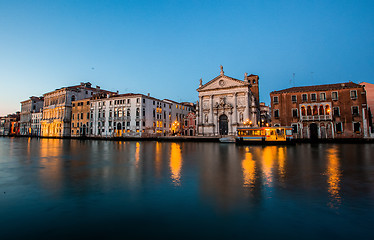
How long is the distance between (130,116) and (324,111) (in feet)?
138

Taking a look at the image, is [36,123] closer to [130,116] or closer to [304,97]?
[130,116]

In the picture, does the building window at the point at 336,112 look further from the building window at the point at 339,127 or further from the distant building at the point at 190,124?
the distant building at the point at 190,124

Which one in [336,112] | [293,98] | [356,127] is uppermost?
[293,98]

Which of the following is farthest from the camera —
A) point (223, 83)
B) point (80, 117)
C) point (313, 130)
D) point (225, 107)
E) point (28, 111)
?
point (28, 111)

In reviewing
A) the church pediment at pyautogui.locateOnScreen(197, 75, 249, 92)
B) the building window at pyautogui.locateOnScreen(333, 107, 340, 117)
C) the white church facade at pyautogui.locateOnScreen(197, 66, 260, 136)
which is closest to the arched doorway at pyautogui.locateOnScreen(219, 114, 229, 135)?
the white church facade at pyautogui.locateOnScreen(197, 66, 260, 136)

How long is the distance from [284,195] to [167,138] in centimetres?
4111

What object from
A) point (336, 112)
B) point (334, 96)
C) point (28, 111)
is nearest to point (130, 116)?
point (334, 96)

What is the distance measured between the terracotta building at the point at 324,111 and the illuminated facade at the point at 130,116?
90.6 feet

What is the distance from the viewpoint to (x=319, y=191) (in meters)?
5.90

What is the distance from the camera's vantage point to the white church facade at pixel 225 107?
45.4 m

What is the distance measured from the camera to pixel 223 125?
158 feet

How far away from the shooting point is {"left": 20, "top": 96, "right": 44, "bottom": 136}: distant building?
8231 cm

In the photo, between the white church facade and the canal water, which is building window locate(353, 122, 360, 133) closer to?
the white church facade

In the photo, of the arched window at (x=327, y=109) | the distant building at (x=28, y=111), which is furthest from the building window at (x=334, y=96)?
the distant building at (x=28, y=111)
